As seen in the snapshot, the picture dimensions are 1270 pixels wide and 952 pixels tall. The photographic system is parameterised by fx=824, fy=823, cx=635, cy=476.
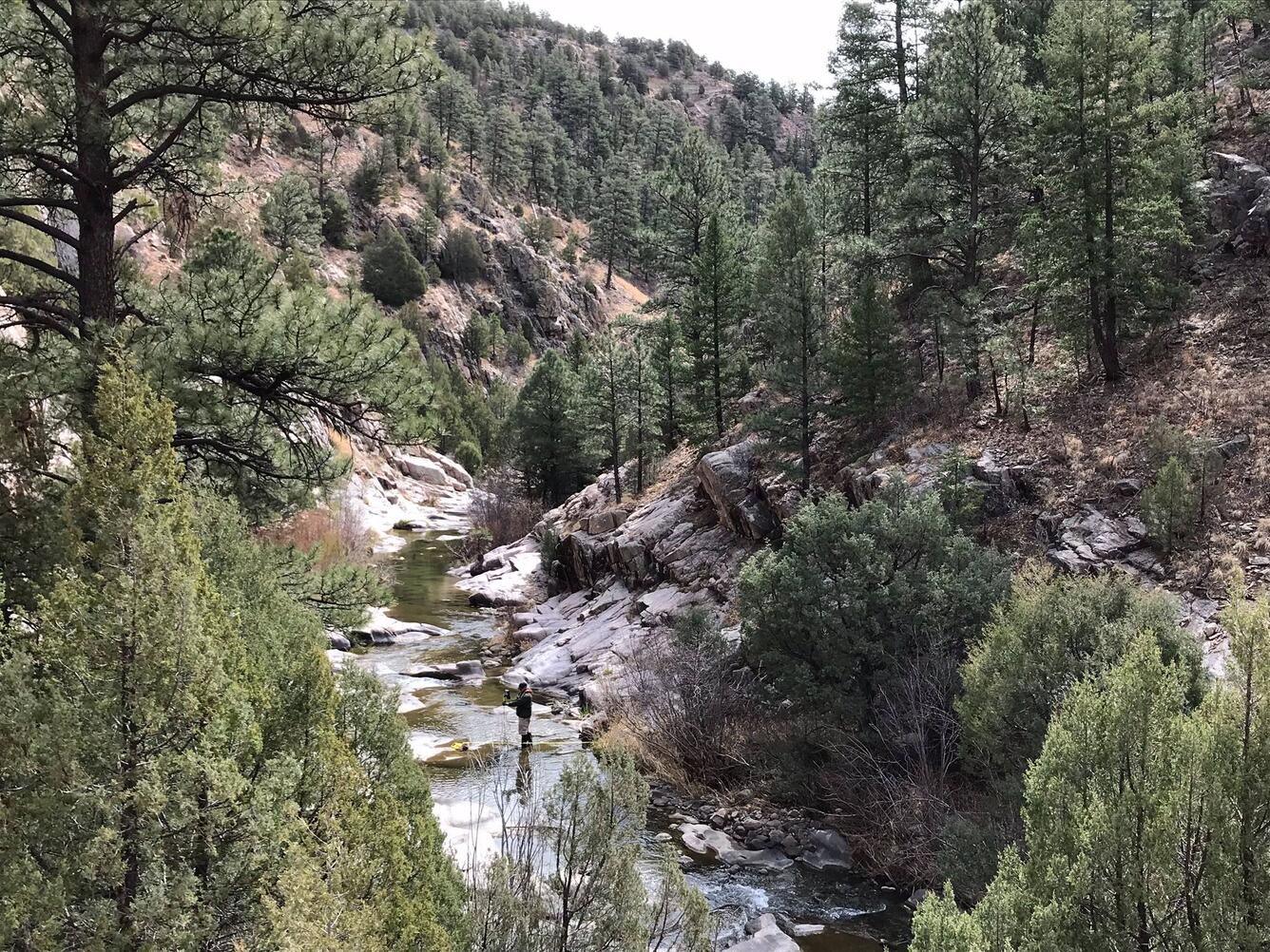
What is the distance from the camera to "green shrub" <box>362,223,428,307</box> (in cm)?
6788

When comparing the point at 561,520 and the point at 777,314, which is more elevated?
Answer: the point at 777,314

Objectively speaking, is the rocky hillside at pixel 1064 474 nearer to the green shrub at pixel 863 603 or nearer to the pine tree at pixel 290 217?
the green shrub at pixel 863 603

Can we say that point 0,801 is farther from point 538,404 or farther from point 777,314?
point 538,404

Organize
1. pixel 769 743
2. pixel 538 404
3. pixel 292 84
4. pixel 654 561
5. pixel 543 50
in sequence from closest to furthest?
pixel 292 84
pixel 769 743
pixel 654 561
pixel 538 404
pixel 543 50

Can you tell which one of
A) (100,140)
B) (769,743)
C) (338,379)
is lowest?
(769,743)

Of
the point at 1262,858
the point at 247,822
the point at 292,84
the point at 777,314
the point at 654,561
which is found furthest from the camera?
the point at 654,561

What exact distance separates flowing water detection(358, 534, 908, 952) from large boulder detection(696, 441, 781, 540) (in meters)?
7.51

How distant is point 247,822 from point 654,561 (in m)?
21.9

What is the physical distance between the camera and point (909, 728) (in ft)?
44.7

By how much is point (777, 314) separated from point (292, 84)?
50.5 feet

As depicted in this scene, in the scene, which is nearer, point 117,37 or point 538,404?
point 117,37

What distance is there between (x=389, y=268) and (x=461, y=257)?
398 inches

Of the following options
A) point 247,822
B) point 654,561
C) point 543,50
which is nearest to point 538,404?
point 654,561

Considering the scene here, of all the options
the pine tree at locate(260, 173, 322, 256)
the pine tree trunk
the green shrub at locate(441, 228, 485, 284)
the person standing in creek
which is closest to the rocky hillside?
the person standing in creek
